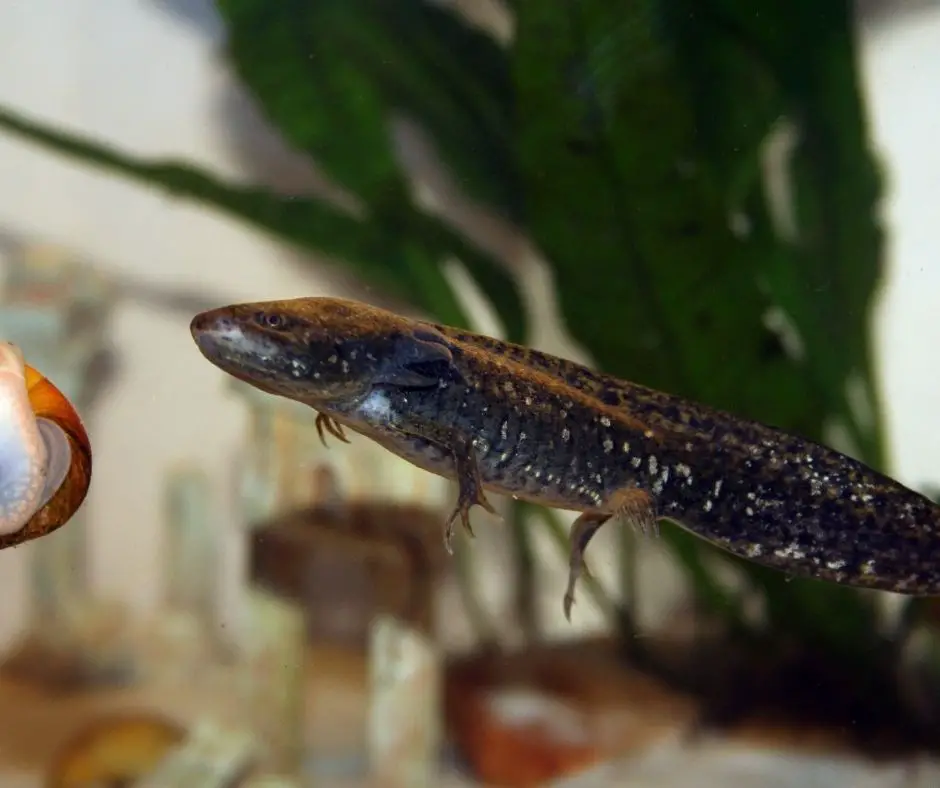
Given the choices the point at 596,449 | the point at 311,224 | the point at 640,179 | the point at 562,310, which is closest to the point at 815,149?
the point at 640,179

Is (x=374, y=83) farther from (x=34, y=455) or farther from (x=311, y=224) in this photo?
(x=34, y=455)

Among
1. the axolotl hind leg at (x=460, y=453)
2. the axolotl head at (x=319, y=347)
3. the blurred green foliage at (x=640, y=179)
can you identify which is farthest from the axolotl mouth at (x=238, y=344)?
the blurred green foliage at (x=640, y=179)

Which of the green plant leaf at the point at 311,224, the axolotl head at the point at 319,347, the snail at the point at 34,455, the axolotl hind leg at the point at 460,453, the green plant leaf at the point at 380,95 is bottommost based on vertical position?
the snail at the point at 34,455

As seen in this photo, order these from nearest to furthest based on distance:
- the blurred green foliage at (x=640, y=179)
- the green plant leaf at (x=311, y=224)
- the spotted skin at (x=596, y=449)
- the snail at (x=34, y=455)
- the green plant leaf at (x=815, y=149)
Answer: the snail at (x=34, y=455) → the spotted skin at (x=596, y=449) → the blurred green foliage at (x=640, y=179) → the green plant leaf at (x=311, y=224) → the green plant leaf at (x=815, y=149)

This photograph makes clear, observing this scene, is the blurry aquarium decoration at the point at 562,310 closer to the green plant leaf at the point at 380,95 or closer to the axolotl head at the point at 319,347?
the green plant leaf at the point at 380,95

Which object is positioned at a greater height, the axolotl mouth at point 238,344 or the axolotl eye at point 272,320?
the axolotl eye at point 272,320

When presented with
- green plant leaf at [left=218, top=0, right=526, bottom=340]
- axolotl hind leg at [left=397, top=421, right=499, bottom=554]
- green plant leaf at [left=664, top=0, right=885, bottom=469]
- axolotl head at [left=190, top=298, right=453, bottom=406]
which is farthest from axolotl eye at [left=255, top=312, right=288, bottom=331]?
green plant leaf at [left=664, top=0, right=885, bottom=469]

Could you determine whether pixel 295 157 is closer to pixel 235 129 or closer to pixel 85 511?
pixel 235 129
